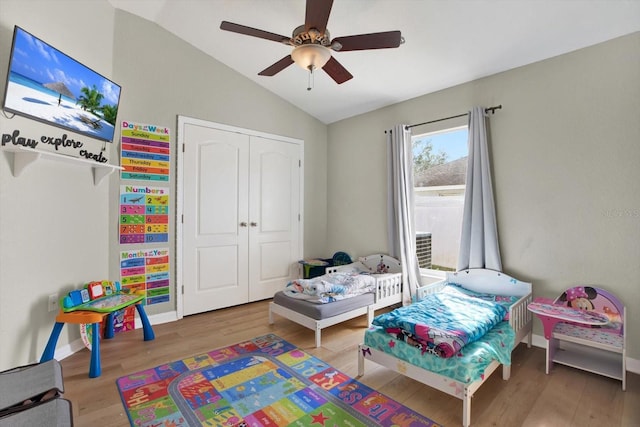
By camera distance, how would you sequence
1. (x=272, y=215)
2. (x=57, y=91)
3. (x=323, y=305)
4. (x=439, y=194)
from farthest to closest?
(x=272, y=215) → (x=439, y=194) → (x=323, y=305) → (x=57, y=91)

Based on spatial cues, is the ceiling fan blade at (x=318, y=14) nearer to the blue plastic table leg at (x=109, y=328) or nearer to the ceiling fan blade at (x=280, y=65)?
the ceiling fan blade at (x=280, y=65)

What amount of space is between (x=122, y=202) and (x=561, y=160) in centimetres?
417

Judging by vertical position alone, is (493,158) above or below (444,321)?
above

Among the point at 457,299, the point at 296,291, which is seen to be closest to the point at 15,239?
the point at 296,291

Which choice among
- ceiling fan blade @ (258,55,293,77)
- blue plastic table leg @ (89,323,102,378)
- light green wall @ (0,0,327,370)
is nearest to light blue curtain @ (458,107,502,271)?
ceiling fan blade @ (258,55,293,77)

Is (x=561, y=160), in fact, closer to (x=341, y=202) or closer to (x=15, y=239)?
(x=341, y=202)

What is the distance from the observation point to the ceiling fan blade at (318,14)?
171cm

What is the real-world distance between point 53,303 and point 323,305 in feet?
7.18

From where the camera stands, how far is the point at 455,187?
3426mm

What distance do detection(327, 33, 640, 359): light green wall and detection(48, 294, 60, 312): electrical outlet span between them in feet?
13.1

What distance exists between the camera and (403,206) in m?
3.61

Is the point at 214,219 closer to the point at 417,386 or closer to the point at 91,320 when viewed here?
the point at 91,320

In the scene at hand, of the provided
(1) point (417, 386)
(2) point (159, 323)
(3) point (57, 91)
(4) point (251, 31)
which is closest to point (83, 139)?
(3) point (57, 91)

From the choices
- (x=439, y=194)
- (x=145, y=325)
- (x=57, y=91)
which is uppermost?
(x=57, y=91)
